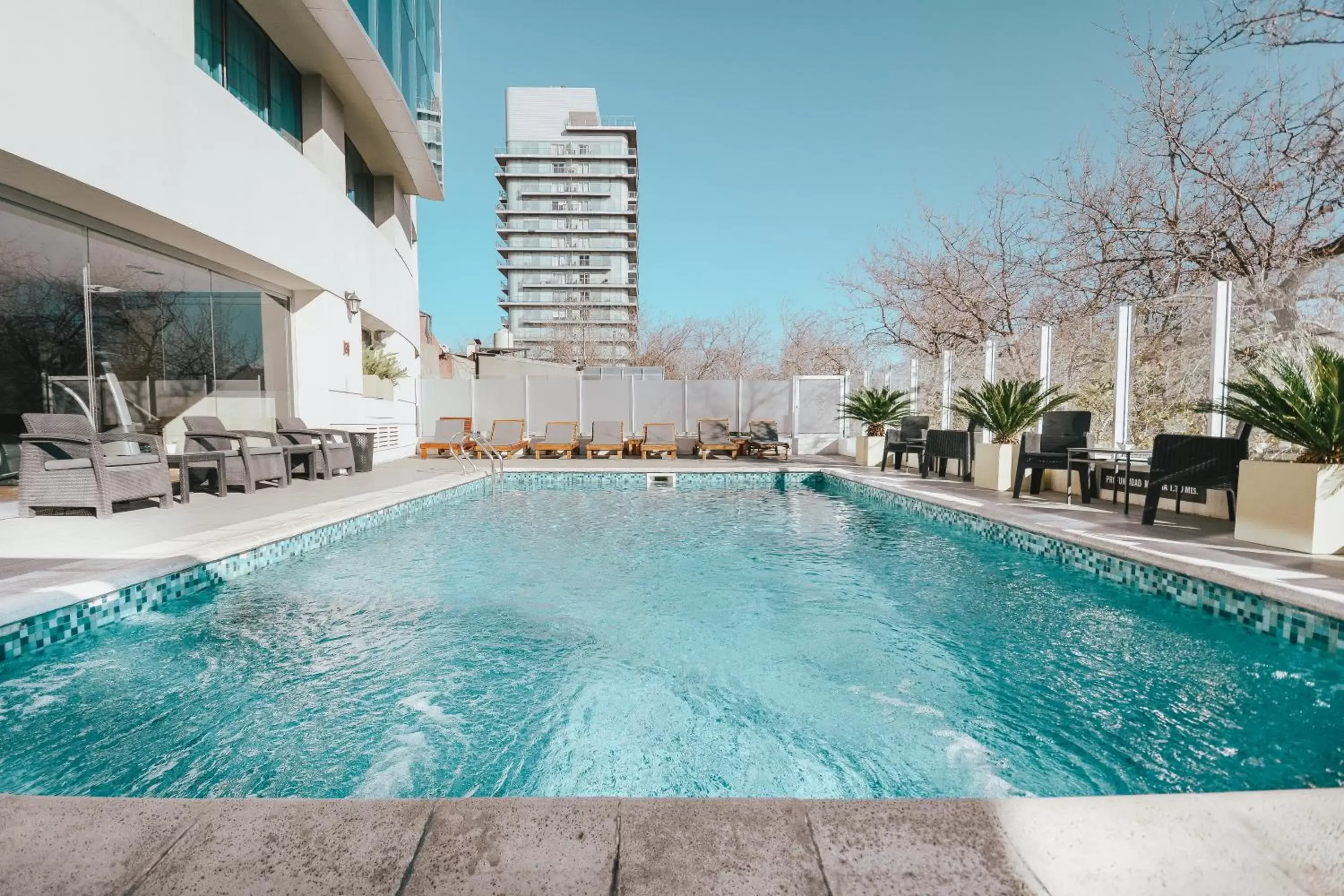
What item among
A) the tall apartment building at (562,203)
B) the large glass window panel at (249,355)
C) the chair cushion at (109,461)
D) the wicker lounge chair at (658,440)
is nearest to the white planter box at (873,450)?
the wicker lounge chair at (658,440)

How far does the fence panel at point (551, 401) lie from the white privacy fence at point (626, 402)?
14mm

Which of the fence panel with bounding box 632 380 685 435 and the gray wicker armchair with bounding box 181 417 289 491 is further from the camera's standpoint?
the fence panel with bounding box 632 380 685 435

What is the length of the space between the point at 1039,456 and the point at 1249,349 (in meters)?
1.98

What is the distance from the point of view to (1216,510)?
566cm

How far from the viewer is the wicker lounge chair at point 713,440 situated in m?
13.8

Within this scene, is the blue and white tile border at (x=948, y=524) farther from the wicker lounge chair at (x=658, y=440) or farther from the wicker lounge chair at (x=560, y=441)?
the wicker lounge chair at (x=658, y=440)

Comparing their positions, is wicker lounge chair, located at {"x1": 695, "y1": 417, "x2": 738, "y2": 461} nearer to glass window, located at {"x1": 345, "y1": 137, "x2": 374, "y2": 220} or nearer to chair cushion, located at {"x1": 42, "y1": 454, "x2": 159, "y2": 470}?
glass window, located at {"x1": 345, "y1": 137, "x2": 374, "y2": 220}

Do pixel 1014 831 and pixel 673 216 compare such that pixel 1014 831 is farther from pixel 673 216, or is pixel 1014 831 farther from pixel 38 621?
pixel 673 216

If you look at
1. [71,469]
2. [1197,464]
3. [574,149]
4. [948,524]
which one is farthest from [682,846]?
[574,149]

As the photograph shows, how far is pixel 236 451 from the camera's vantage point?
7000 millimetres

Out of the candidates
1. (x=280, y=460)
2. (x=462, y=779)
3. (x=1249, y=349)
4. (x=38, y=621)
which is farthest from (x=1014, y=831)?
(x=280, y=460)

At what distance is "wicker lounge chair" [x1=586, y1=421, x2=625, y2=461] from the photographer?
13852 mm

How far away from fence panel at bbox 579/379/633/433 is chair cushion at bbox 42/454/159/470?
33.0ft

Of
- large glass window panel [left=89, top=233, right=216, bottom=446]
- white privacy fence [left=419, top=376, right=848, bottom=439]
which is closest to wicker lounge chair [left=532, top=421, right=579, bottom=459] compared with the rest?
white privacy fence [left=419, top=376, right=848, bottom=439]
